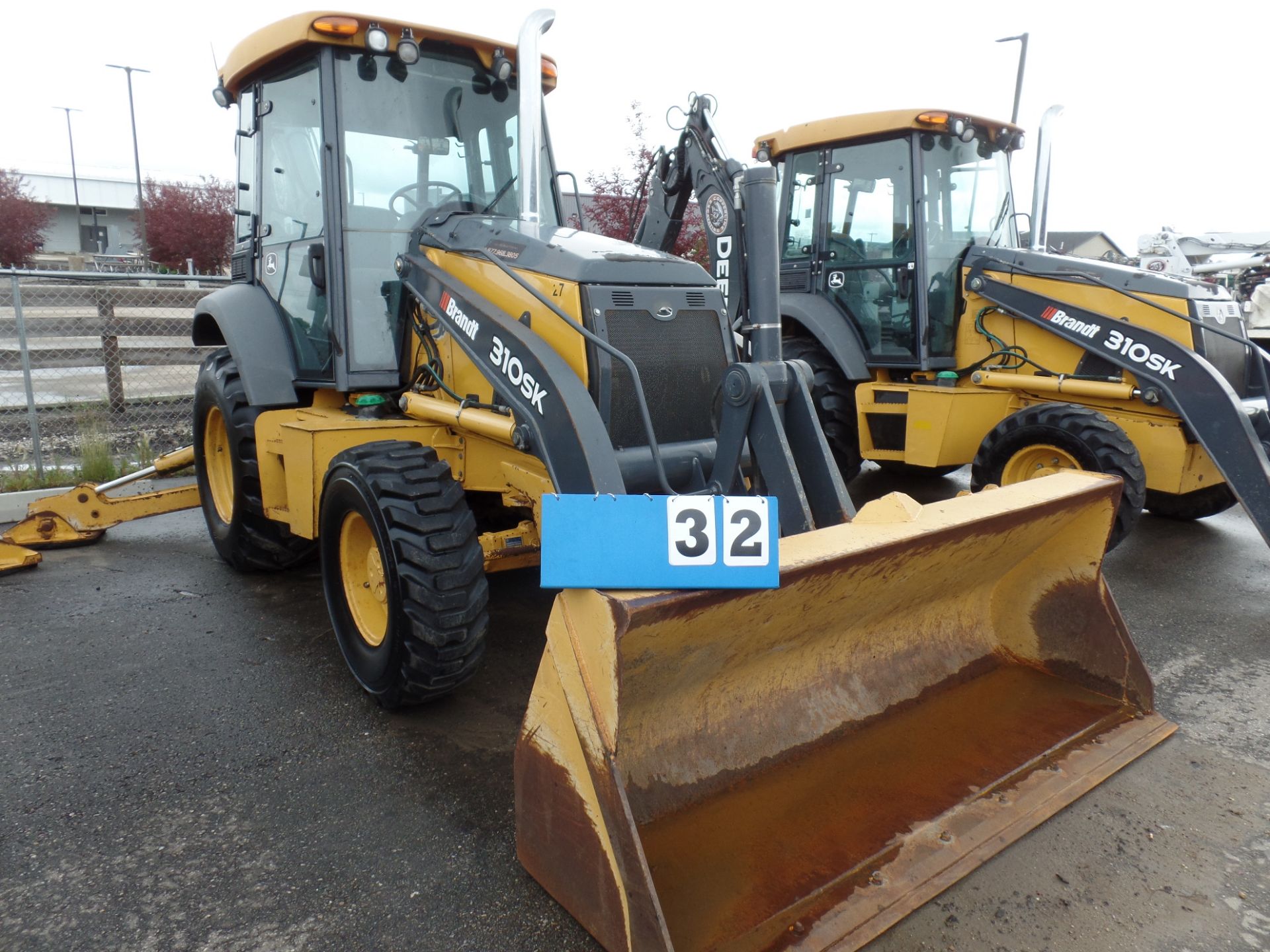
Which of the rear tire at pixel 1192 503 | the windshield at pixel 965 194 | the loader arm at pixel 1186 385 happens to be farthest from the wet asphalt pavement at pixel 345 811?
the windshield at pixel 965 194

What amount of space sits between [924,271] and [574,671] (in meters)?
5.00

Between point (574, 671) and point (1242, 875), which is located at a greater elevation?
point (574, 671)

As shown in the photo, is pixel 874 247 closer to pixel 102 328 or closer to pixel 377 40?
pixel 377 40

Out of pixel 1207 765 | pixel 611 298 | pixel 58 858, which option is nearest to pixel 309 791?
pixel 58 858

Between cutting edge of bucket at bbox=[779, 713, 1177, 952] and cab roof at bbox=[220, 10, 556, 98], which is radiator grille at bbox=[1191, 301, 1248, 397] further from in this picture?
cab roof at bbox=[220, 10, 556, 98]

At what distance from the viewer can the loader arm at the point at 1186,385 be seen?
4.86m

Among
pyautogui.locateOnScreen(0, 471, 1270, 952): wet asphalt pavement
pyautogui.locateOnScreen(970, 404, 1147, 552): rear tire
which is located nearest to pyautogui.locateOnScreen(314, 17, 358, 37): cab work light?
pyautogui.locateOnScreen(0, 471, 1270, 952): wet asphalt pavement

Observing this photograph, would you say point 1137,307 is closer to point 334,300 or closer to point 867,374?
point 867,374

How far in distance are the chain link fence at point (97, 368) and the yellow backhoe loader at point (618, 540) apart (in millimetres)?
3410

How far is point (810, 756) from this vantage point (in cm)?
281

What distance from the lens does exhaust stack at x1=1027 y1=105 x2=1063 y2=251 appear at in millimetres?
6477

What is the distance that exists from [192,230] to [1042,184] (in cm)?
2413

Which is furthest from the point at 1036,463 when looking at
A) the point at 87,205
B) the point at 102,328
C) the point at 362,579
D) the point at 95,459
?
the point at 87,205

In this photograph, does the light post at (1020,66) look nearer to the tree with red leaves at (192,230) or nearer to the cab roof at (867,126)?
the cab roof at (867,126)
